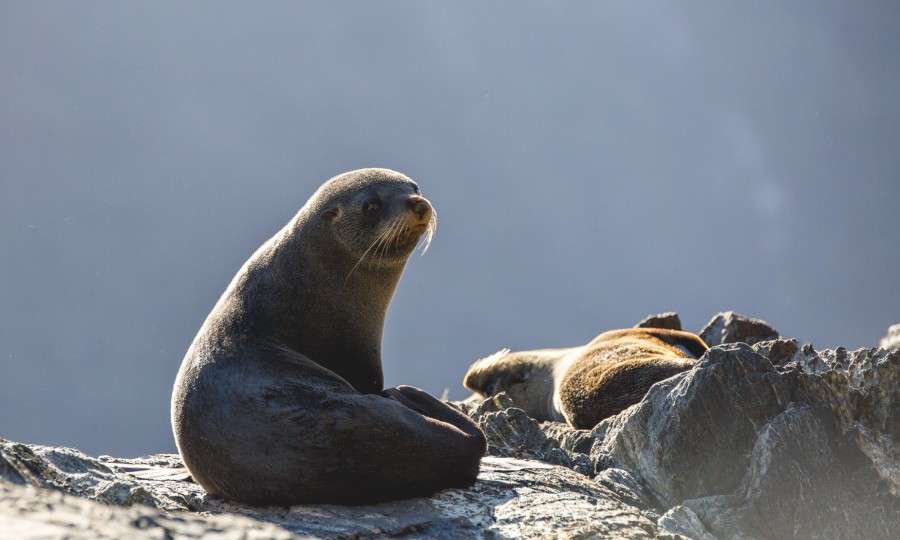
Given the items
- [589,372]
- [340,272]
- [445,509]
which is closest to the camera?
[445,509]

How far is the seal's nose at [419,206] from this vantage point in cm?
762

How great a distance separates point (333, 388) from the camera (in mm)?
6340

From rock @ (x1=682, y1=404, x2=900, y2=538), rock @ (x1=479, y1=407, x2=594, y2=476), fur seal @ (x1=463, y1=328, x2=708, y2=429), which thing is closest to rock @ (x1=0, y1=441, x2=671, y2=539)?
rock @ (x1=682, y1=404, x2=900, y2=538)

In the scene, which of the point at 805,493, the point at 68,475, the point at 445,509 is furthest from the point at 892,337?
the point at 68,475

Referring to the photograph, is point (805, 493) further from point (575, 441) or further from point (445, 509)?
point (575, 441)

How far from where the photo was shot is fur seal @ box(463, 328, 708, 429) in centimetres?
1062

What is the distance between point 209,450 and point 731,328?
1037 centimetres

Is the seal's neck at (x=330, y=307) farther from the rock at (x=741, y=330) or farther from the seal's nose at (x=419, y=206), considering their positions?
the rock at (x=741, y=330)

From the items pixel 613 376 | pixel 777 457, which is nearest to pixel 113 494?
pixel 777 457

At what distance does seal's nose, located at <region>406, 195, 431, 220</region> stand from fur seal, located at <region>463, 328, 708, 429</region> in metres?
3.94

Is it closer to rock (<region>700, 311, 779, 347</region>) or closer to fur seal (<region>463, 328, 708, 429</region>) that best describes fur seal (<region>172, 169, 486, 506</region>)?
fur seal (<region>463, 328, 708, 429</region>)

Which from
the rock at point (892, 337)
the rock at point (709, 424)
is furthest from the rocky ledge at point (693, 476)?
the rock at point (892, 337)

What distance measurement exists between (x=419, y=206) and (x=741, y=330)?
27.9 feet

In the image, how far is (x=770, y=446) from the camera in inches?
248
